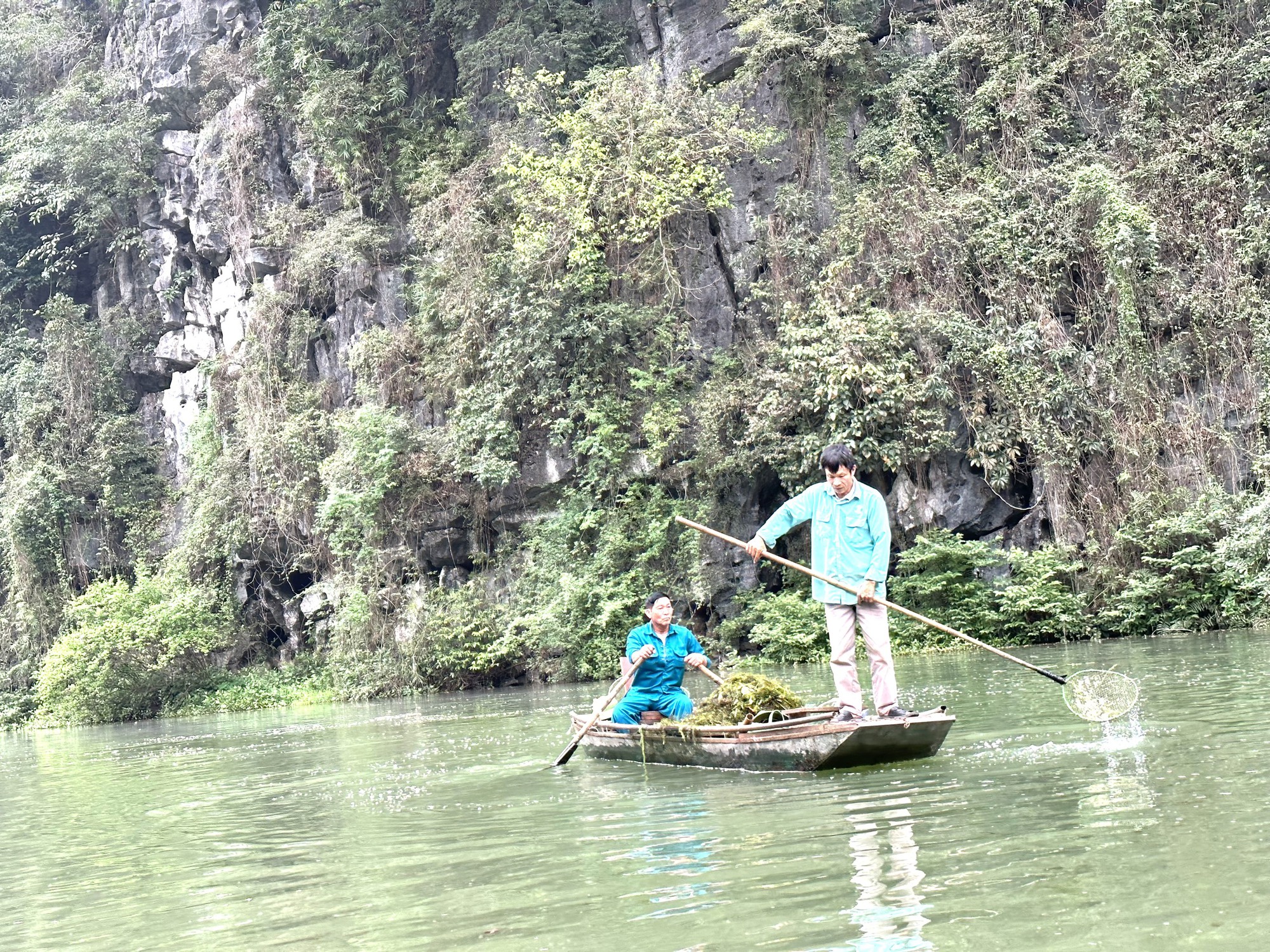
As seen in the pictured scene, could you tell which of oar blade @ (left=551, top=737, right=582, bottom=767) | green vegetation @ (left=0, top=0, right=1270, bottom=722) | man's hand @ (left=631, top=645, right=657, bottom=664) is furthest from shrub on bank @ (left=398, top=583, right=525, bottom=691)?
man's hand @ (left=631, top=645, right=657, bottom=664)

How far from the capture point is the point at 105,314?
31062 mm

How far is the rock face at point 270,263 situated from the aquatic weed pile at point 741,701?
1116 cm

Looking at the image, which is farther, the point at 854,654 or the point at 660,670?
the point at 660,670

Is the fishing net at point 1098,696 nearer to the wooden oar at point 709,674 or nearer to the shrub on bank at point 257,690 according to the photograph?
the wooden oar at point 709,674

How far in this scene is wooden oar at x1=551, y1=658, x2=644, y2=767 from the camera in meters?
8.93

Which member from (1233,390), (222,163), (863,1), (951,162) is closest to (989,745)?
(1233,390)

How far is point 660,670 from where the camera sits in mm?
9188

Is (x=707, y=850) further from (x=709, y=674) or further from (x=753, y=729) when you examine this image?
(x=709, y=674)

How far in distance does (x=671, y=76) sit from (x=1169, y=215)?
32.1 ft

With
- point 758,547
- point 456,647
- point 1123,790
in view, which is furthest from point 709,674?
point 456,647

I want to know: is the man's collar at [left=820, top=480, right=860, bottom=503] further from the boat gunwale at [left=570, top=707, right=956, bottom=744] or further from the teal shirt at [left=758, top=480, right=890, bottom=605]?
the boat gunwale at [left=570, top=707, right=956, bottom=744]

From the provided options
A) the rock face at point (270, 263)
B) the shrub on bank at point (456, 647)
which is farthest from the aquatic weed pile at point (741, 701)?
the shrub on bank at point (456, 647)

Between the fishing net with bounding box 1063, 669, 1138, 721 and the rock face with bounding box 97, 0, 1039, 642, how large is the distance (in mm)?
11104

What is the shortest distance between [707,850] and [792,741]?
2214mm
